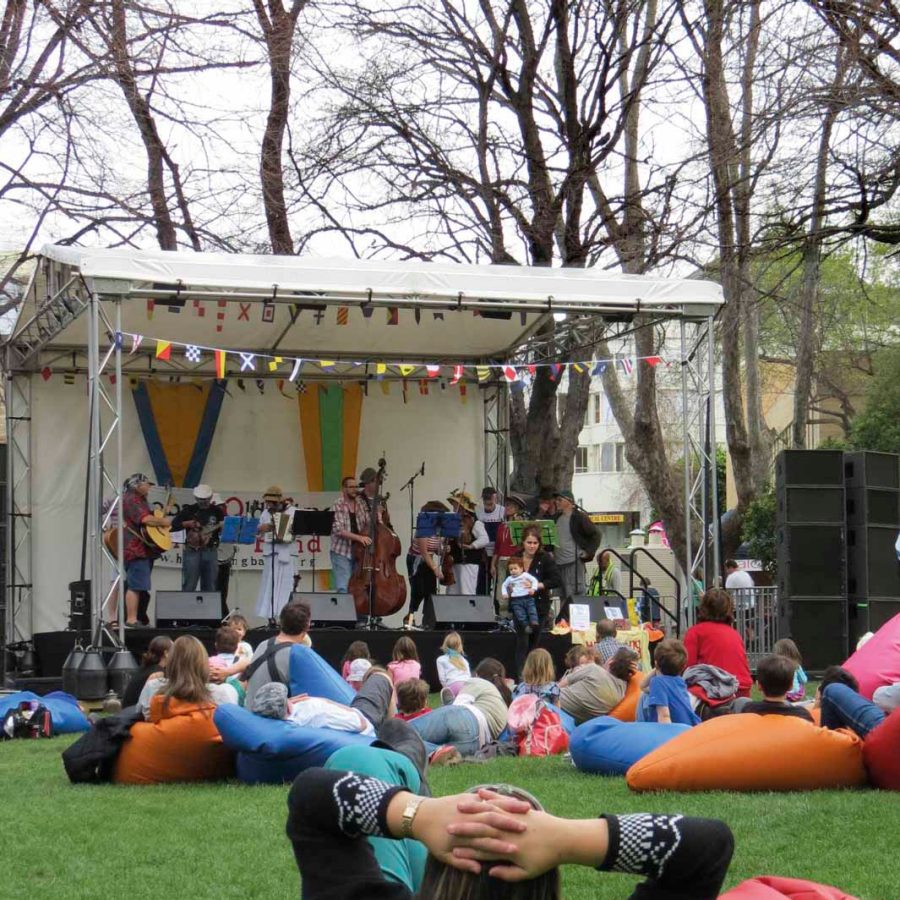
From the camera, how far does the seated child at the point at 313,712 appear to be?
7.27 meters

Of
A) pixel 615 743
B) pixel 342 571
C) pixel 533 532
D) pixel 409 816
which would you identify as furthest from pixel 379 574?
pixel 409 816

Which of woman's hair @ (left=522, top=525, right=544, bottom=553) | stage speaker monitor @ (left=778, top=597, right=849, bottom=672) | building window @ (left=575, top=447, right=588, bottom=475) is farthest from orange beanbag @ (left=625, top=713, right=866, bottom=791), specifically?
building window @ (left=575, top=447, right=588, bottom=475)

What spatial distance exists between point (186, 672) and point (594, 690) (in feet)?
9.76

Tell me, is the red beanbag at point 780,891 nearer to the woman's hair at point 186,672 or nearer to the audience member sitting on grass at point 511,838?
the audience member sitting on grass at point 511,838

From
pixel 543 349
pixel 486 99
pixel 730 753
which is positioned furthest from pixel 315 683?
pixel 486 99

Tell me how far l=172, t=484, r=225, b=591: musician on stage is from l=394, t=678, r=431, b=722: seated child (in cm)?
657

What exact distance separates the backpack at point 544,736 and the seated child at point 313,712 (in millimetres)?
2113

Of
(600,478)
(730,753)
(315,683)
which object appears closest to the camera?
(730,753)

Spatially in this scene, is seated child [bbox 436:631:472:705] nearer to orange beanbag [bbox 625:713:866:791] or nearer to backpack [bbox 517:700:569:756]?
backpack [bbox 517:700:569:756]

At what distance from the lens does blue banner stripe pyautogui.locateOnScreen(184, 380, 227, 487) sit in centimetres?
1648

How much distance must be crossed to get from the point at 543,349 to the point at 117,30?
20.8 ft

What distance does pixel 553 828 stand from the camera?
196 cm

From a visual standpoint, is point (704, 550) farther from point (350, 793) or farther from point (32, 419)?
point (350, 793)

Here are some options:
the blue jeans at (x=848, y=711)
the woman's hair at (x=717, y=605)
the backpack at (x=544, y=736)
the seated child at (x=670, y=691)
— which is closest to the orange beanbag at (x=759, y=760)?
the blue jeans at (x=848, y=711)
